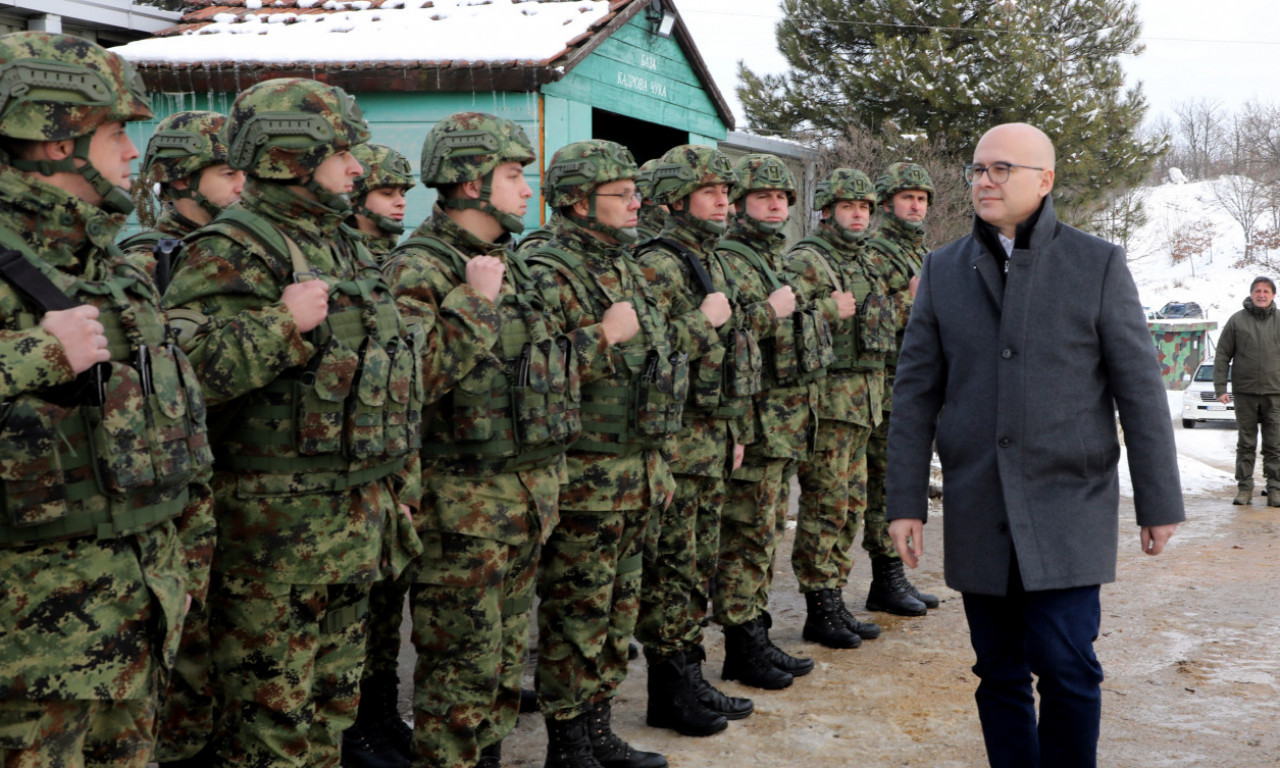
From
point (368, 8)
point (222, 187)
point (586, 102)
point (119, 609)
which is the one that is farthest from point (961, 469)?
point (368, 8)

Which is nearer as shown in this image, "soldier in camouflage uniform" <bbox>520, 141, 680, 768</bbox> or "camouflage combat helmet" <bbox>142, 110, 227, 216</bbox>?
"soldier in camouflage uniform" <bbox>520, 141, 680, 768</bbox>

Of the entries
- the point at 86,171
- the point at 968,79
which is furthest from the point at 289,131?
the point at 968,79

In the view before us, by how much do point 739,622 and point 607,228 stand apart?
77.9 inches

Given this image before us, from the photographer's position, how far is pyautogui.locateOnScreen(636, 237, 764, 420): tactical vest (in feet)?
15.4

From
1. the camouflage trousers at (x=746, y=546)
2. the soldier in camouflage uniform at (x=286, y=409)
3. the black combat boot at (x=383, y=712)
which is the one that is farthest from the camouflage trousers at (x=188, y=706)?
the camouflage trousers at (x=746, y=546)

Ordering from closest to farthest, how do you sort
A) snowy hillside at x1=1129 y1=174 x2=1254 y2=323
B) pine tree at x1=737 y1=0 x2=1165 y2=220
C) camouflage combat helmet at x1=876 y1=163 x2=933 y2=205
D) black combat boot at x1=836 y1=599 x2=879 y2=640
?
black combat boot at x1=836 y1=599 x2=879 y2=640 → camouflage combat helmet at x1=876 y1=163 x2=933 y2=205 → pine tree at x1=737 y1=0 x2=1165 y2=220 → snowy hillside at x1=1129 y1=174 x2=1254 y2=323

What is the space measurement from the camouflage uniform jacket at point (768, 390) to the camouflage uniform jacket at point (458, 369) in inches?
65.0

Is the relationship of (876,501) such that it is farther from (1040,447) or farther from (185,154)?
(185,154)

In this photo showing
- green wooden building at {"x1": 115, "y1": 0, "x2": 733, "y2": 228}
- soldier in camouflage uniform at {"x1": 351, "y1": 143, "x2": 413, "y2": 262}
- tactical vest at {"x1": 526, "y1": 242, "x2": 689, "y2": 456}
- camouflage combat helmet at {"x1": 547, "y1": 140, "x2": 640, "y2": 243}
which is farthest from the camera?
green wooden building at {"x1": 115, "y1": 0, "x2": 733, "y2": 228}

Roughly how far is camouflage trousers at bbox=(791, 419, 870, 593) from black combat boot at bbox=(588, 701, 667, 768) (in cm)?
178

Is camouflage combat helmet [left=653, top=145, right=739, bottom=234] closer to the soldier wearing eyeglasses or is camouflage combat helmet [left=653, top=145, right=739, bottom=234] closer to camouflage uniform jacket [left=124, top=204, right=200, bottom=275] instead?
the soldier wearing eyeglasses

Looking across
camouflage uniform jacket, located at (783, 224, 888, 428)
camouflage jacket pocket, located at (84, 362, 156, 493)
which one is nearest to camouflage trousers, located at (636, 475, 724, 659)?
camouflage uniform jacket, located at (783, 224, 888, 428)

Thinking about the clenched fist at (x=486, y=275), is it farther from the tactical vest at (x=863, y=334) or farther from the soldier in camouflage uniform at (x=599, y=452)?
the tactical vest at (x=863, y=334)

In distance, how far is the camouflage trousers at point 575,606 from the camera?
402cm
